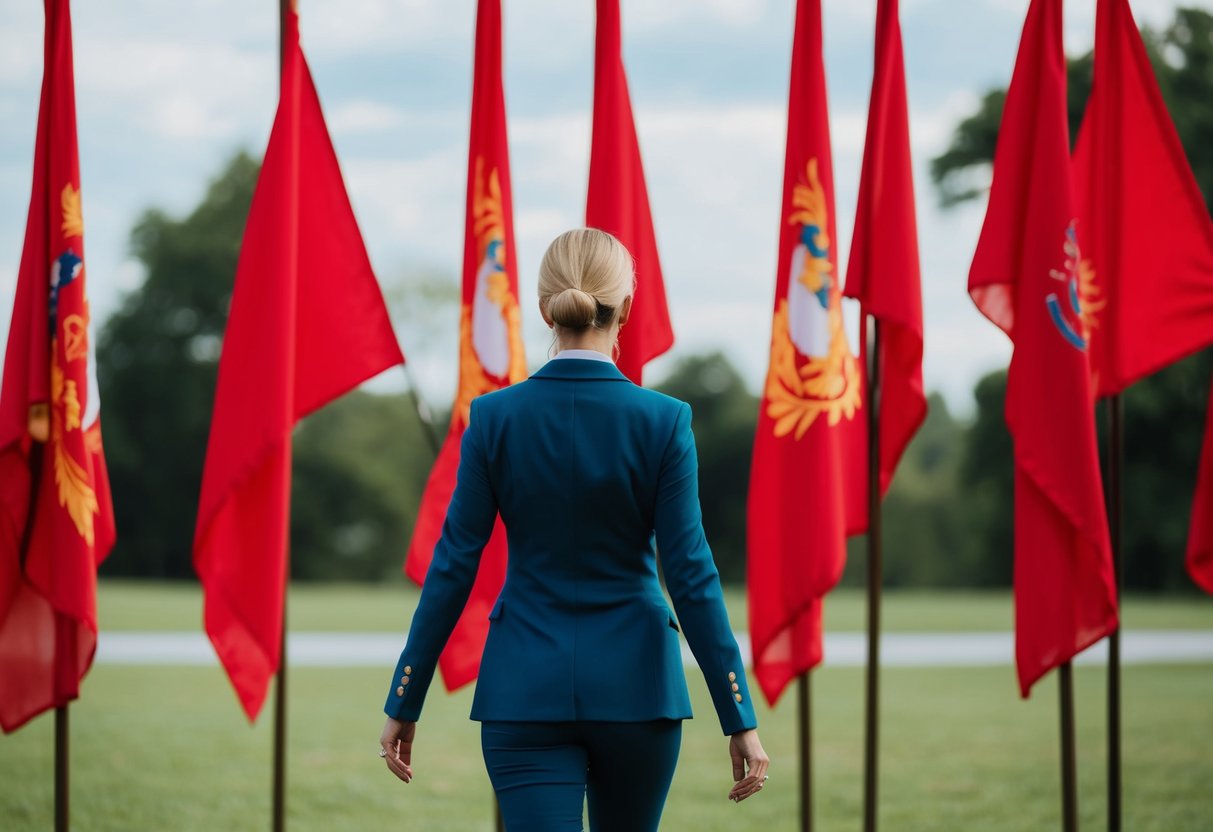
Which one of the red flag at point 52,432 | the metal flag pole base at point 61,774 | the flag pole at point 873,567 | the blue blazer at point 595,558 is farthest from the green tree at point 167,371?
the blue blazer at point 595,558

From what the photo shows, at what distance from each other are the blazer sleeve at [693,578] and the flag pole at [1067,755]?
80.1 inches

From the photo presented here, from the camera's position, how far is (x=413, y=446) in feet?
133

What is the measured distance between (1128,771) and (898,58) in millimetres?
4833

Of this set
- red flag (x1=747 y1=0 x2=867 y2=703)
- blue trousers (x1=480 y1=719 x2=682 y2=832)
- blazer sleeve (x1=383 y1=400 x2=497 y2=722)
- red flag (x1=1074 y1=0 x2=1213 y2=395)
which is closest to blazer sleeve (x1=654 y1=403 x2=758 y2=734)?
blue trousers (x1=480 y1=719 x2=682 y2=832)

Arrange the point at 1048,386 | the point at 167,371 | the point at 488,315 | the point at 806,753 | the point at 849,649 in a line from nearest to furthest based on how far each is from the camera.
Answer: the point at 1048,386, the point at 806,753, the point at 488,315, the point at 849,649, the point at 167,371

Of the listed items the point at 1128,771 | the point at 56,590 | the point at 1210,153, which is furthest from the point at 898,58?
the point at 1210,153

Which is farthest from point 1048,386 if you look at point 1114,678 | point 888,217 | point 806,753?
point 806,753

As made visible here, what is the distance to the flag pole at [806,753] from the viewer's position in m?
4.47

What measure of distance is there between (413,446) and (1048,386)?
36994 mm

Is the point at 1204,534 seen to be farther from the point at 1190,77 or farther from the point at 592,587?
the point at 1190,77

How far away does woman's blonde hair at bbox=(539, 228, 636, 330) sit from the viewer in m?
2.74

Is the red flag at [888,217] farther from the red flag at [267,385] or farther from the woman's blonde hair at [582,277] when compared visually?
the woman's blonde hair at [582,277]

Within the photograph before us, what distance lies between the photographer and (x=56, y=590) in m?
4.54

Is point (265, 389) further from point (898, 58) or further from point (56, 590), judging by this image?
point (898, 58)
